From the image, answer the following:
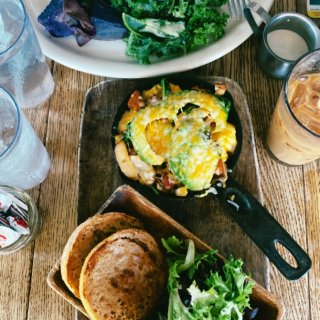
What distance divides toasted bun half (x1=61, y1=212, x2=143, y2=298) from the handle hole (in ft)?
1.31

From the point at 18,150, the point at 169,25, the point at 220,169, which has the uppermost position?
the point at 169,25

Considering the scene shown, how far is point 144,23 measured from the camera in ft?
4.82

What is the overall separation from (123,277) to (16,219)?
32cm

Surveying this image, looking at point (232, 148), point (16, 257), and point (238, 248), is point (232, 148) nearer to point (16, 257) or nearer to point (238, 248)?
point (238, 248)

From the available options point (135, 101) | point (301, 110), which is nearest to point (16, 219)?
point (135, 101)

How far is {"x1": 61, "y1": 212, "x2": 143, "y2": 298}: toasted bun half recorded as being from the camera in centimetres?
129

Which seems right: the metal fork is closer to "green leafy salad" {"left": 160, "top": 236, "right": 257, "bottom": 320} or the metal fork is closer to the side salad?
the side salad

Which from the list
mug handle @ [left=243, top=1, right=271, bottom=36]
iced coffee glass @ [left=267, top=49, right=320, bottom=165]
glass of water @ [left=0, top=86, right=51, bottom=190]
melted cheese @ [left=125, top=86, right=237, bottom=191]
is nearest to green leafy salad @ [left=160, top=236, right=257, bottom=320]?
melted cheese @ [left=125, top=86, right=237, bottom=191]

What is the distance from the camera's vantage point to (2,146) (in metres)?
1.36

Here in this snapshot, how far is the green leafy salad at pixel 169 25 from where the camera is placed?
1.47 m

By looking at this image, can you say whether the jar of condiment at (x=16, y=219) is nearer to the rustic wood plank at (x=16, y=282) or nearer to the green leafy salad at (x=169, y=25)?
the rustic wood plank at (x=16, y=282)

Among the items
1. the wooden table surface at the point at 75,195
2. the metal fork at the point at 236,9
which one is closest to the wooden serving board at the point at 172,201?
the wooden table surface at the point at 75,195

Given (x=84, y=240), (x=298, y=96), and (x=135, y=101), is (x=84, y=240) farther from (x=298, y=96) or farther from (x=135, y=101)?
(x=298, y=96)

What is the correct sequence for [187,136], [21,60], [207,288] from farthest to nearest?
[21,60] < [187,136] < [207,288]
